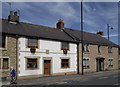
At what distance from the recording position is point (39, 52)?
747 inches

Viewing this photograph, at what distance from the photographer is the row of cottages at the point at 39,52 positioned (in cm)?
1667

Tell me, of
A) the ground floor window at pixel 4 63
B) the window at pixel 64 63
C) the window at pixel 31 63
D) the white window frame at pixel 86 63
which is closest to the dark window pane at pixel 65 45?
the window at pixel 64 63

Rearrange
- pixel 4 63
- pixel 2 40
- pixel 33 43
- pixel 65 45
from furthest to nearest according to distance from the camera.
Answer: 1. pixel 65 45
2. pixel 33 43
3. pixel 2 40
4. pixel 4 63

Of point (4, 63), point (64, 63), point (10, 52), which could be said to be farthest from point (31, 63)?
point (64, 63)

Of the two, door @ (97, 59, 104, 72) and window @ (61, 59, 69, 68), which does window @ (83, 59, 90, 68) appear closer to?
door @ (97, 59, 104, 72)

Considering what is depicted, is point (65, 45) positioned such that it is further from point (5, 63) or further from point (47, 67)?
point (5, 63)

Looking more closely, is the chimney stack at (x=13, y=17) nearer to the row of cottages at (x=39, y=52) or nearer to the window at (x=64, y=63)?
the row of cottages at (x=39, y=52)

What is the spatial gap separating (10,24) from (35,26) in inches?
177

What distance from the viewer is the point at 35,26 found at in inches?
902

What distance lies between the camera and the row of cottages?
16672mm

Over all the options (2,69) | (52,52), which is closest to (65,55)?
(52,52)

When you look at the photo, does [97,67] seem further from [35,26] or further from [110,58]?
[35,26]

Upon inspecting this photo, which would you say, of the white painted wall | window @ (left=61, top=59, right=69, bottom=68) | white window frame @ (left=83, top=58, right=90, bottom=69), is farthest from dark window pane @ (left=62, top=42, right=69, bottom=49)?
white window frame @ (left=83, top=58, right=90, bottom=69)

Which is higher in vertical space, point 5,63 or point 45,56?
point 45,56
